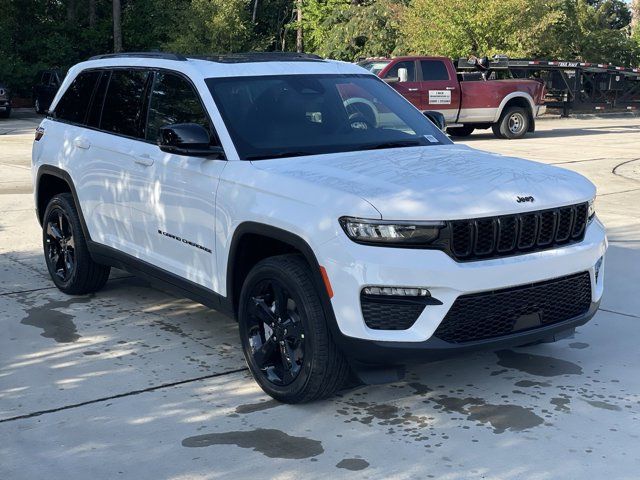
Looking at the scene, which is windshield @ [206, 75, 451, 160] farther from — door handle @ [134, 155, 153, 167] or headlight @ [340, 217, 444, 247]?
headlight @ [340, 217, 444, 247]

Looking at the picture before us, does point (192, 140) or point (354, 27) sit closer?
point (192, 140)

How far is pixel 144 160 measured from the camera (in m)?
5.99

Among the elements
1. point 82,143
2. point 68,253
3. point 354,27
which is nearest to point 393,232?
point 82,143

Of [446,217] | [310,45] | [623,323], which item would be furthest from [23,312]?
[310,45]

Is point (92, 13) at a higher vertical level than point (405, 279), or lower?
higher

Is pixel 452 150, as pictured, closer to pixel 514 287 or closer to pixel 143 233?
pixel 514 287

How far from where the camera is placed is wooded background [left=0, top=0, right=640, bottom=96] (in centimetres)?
3203

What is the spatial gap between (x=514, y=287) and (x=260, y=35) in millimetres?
46601

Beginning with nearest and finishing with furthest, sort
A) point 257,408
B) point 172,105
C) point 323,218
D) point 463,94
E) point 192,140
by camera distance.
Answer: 1. point 323,218
2. point 257,408
3. point 192,140
4. point 172,105
5. point 463,94

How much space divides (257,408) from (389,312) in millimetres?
959

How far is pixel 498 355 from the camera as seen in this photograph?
5.67 m

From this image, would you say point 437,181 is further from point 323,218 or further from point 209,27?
point 209,27

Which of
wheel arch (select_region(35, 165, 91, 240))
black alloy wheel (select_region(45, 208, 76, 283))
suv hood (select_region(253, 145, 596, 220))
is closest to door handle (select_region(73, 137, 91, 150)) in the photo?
wheel arch (select_region(35, 165, 91, 240))

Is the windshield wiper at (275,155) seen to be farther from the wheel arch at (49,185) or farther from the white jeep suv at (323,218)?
the wheel arch at (49,185)
